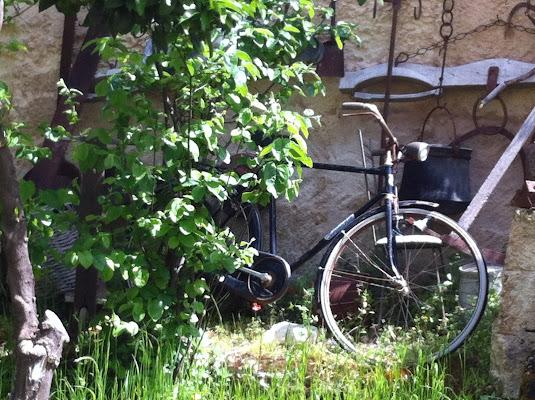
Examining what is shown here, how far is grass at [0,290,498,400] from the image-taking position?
10.8 ft

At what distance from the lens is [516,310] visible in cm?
338

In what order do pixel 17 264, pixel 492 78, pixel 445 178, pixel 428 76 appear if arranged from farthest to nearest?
pixel 428 76 → pixel 492 78 → pixel 445 178 → pixel 17 264

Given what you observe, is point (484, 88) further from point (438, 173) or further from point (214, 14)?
point (214, 14)

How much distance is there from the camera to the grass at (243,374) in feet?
10.8

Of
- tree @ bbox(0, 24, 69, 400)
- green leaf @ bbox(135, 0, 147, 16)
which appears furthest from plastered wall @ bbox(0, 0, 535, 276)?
green leaf @ bbox(135, 0, 147, 16)

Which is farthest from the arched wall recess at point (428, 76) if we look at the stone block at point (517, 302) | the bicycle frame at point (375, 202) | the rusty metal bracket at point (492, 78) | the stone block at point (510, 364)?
the stone block at point (510, 364)

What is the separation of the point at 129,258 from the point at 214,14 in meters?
1.09

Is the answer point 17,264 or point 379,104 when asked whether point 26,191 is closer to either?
point 17,264

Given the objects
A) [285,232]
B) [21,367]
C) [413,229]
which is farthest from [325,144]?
[21,367]

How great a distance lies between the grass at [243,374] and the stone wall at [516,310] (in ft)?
0.42

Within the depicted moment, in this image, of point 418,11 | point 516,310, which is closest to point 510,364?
point 516,310

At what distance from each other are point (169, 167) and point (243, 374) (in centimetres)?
97

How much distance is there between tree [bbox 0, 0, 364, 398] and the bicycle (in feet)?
1.81

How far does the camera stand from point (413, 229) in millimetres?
4398
